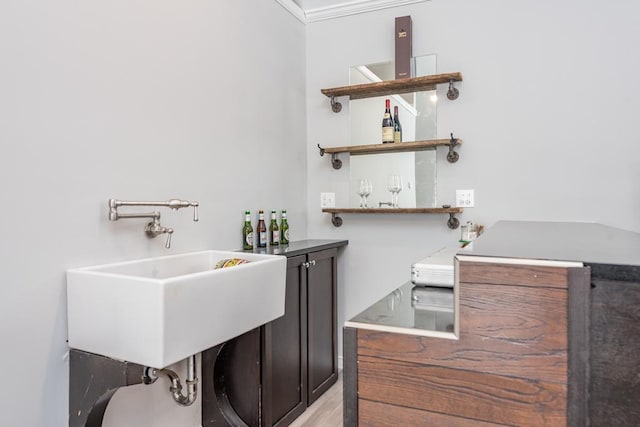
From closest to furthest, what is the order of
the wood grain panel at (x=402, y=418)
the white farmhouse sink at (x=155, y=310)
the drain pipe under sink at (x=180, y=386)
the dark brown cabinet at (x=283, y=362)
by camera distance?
the wood grain panel at (x=402, y=418), the white farmhouse sink at (x=155, y=310), the drain pipe under sink at (x=180, y=386), the dark brown cabinet at (x=283, y=362)

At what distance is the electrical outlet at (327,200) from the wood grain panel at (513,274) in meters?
2.05

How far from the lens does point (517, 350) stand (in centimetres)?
90

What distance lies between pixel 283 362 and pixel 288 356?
0.19ft

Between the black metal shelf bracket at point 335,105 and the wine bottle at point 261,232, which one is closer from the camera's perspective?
the wine bottle at point 261,232

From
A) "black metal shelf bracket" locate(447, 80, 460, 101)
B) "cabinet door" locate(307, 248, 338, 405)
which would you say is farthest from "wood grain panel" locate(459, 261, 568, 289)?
"black metal shelf bracket" locate(447, 80, 460, 101)

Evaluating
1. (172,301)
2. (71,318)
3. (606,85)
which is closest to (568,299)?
(172,301)

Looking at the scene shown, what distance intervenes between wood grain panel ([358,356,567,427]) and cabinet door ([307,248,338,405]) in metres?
1.37

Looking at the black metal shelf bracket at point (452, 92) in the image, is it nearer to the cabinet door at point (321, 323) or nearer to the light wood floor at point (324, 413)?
the cabinet door at point (321, 323)

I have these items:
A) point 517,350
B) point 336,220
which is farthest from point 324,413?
point 517,350

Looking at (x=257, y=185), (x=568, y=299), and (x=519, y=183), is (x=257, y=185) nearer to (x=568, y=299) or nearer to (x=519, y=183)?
(x=519, y=183)

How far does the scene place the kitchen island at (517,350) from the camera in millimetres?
829

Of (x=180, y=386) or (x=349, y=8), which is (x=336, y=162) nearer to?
(x=349, y=8)

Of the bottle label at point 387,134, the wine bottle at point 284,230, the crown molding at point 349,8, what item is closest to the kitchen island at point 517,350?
the wine bottle at point 284,230

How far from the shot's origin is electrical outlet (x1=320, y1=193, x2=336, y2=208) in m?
2.96
